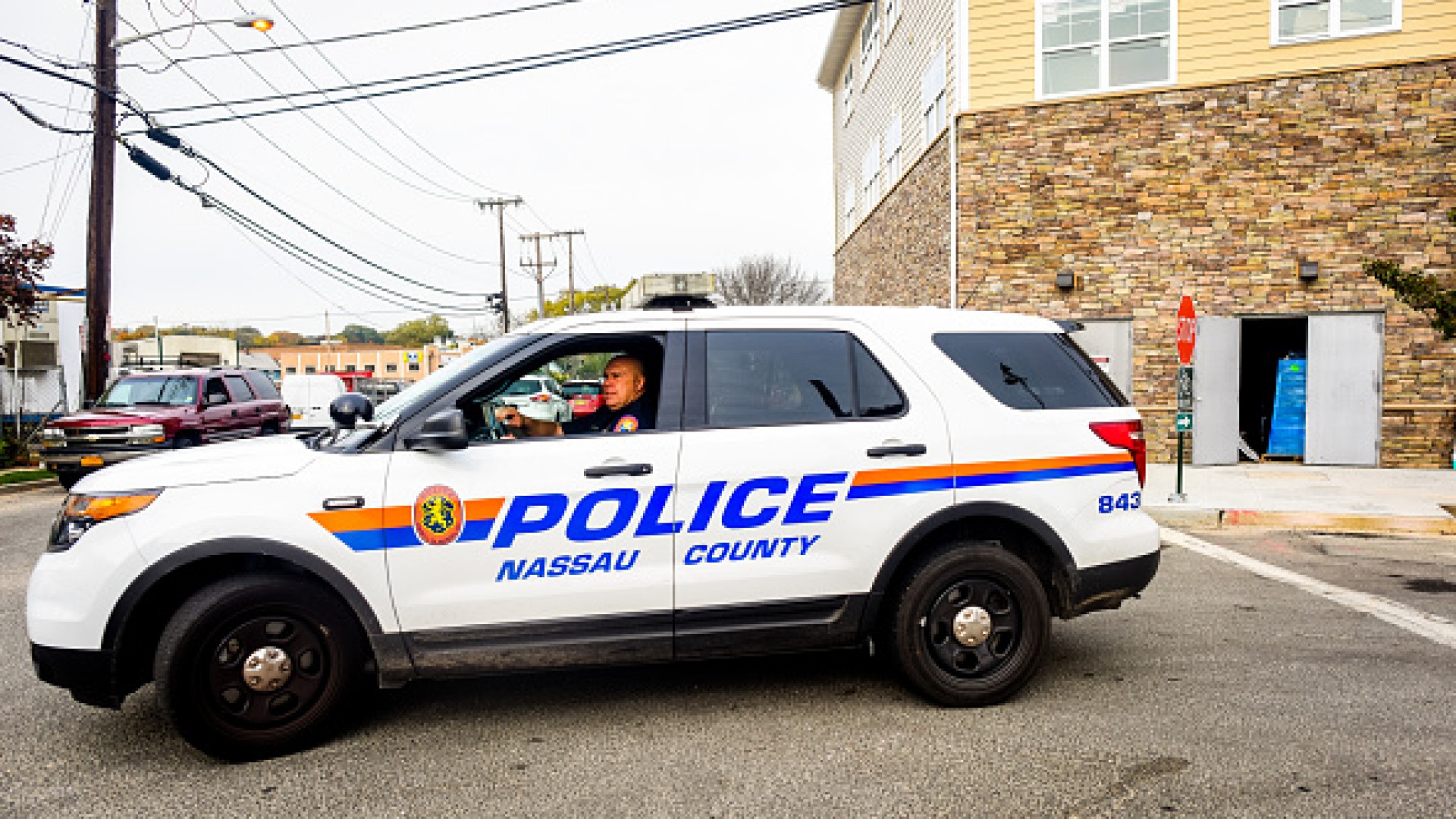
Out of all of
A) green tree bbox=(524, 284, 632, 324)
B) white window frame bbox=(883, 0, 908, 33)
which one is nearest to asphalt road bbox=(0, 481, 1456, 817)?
white window frame bbox=(883, 0, 908, 33)

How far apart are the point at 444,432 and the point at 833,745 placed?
6.58 ft

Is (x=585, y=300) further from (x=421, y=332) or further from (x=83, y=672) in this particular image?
(x=83, y=672)

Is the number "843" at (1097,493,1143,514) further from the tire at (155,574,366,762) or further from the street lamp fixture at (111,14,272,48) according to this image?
the street lamp fixture at (111,14,272,48)

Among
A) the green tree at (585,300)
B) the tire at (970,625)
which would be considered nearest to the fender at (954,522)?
the tire at (970,625)

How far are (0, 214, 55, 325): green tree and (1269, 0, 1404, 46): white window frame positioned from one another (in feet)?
66.7

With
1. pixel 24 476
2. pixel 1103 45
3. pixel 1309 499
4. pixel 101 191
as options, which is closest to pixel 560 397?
pixel 1309 499

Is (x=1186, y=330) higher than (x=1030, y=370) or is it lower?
higher

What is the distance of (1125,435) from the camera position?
13.8 ft

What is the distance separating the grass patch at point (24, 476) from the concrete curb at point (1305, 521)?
52.5 ft

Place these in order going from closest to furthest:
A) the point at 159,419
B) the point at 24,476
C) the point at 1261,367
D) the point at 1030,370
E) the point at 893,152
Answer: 1. the point at 1030,370
2. the point at 159,419
3. the point at 24,476
4. the point at 1261,367
5. the point at 893,152

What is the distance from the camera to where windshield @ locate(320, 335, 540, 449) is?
145 inches

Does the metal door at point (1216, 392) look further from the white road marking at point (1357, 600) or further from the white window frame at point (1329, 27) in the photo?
the white road marking at point (1357, 600)

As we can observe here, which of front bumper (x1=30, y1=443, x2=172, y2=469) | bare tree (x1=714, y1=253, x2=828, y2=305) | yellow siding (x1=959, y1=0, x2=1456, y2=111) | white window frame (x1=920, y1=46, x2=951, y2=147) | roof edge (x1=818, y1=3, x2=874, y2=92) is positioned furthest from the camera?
bare tree (x1=714, y1=253, x2=828, y2=305)

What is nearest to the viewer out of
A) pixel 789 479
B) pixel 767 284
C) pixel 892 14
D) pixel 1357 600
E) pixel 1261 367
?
pixel 789 479
